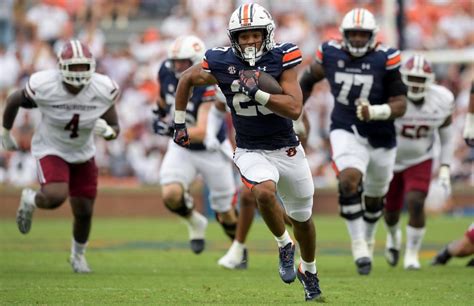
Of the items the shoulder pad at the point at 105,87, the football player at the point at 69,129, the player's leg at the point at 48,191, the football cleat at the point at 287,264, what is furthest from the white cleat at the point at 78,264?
the football cleat at the point at 287,264

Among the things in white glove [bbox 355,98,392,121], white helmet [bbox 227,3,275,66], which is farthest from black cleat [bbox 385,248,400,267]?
white helmet [bbox 227,3,275,66]

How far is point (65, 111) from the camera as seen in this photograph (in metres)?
9.16

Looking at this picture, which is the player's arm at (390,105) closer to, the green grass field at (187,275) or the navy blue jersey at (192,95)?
the green grass field at (187,275)

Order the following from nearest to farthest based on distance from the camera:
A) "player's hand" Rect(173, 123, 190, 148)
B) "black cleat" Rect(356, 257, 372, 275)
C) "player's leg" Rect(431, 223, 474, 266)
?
"player's hand" Rect(173, 123, 190, 148), "black cleat" Rect(356, 257, 372, 275), "player's leg" Rect(431, 223, 474, 266)

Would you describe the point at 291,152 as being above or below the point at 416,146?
above

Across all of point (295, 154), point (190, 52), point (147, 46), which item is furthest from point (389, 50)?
point (147, 46)

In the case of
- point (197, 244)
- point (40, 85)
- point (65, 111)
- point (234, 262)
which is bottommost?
point (197, 244)

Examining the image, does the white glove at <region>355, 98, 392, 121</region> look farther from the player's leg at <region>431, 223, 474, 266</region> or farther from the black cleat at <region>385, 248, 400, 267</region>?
the black cleat at <region>385, 248, 400, 267</region>

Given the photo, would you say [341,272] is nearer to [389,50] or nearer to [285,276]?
[389,50]

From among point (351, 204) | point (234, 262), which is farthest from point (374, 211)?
point (234, 262)

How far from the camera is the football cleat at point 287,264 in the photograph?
22.2 ft

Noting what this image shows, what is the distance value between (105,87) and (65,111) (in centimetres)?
42

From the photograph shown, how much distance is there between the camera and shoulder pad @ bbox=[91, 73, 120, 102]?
9.23 metres

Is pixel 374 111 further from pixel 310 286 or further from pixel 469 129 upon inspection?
pixel 310 286
